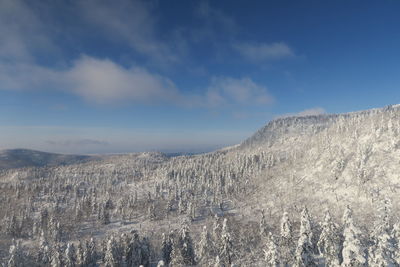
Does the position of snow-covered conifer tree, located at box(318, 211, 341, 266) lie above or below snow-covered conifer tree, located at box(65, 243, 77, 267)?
above

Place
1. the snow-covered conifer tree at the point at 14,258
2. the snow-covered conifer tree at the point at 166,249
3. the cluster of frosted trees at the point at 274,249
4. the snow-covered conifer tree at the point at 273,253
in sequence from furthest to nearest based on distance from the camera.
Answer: the snow-covered conifer tree at the point at 166,249 → the snow-covered conifer tree at the point at 14,258 → the snow-covered conifer tree at the point at 273,253 → the cluster of frosted trees at the point at 274,249

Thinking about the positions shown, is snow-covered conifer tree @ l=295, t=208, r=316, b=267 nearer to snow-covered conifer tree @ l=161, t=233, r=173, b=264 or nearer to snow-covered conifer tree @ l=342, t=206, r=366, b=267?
snow-covered conifer tree @ l=342, t=206, r=366, b=267

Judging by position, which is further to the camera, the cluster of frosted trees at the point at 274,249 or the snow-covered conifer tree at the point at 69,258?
the snow-covered conifer tree at the point at 69,258

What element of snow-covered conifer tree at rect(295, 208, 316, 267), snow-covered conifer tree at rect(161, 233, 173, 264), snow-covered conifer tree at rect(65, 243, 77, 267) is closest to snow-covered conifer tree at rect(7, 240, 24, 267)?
snow-covered conifer tree at rect(65, 243, 77, 267)

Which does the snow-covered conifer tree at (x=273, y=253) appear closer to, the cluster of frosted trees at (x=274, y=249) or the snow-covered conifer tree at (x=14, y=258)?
the cluster of frosted trees at (x=274, y=249)

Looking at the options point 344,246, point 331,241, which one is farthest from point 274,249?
point 331,241

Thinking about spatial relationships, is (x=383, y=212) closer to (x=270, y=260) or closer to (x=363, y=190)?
(x=270, y=260)

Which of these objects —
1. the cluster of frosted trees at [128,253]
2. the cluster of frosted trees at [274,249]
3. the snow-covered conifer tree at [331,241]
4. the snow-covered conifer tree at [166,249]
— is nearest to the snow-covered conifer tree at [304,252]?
the cluster of frosted trees at [274,249]

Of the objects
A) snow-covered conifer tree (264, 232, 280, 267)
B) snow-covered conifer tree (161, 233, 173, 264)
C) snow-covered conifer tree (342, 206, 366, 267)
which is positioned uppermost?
snow-covered conifer tree (342, 206, 366, 267)

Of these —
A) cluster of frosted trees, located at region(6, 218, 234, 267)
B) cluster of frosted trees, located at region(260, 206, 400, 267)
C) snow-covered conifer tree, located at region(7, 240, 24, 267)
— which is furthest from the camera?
cluster of frosted trees, located at region(6, 218, 234, 267)

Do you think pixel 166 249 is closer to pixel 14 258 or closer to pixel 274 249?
pixel 14 258

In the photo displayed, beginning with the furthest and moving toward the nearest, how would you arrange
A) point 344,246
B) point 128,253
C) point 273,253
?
point 128,253 < point 273,253 < point 344,246

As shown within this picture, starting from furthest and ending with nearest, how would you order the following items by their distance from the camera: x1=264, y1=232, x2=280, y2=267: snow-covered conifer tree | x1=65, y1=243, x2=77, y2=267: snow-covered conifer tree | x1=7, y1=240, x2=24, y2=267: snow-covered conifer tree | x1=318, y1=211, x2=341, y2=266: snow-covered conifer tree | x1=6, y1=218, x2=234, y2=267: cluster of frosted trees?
x1=65, y1=243, x2=77, y2=267: snow-covered conifer tree < x1=6, y1=218, x2=234, y2=267: cluster of frosted trees < x1=7, y1=240, x2=24, y2=267: snow-covered conifer tree < x1=318, y1=211, x2=341, y2=266: snow-covered conifer tree < x1=264, y1=232, x2=280, y2=267: snow-covered conifer tree
